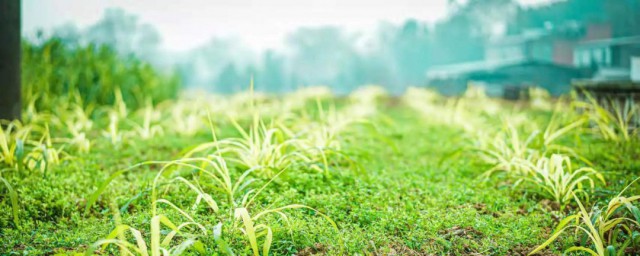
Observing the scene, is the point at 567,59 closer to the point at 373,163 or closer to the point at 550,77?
the point at 550,77

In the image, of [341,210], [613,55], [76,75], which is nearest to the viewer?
[341,210]

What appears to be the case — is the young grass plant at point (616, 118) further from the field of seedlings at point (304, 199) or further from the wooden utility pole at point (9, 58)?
the wooden utility pole at point (9, 58)

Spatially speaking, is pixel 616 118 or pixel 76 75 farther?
pixel 76 75

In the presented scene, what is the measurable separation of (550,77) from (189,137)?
1578 cm

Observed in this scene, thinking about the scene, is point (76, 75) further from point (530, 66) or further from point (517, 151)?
point (530, 66)

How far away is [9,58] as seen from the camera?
3.89 meters

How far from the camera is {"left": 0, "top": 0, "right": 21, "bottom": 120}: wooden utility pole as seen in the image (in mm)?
3830

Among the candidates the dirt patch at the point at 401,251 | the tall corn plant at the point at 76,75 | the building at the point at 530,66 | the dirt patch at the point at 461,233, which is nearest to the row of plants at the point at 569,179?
the dirt patch at the point at 461,233

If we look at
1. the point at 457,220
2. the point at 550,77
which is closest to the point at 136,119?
the point at 457,220

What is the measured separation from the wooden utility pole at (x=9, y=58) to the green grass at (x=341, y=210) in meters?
1.12

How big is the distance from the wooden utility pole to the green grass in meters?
1.12

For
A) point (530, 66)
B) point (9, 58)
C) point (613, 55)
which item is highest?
point (9, 58)

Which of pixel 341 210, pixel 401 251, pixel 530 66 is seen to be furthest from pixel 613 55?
pixel 401 251

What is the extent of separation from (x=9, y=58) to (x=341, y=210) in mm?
3268
